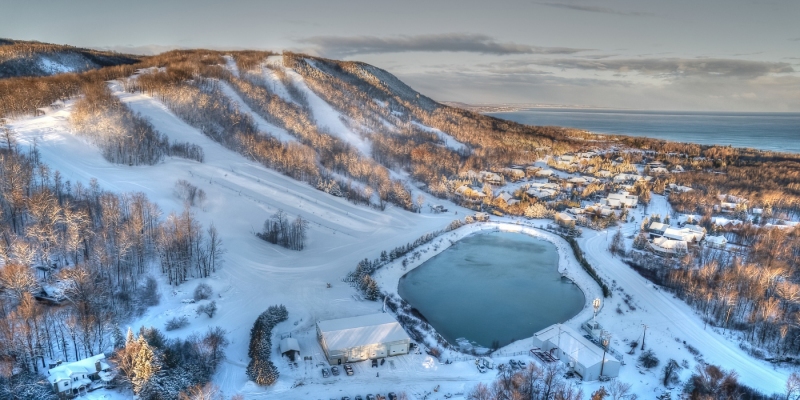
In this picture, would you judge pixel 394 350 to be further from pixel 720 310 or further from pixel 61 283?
pixel 720 310

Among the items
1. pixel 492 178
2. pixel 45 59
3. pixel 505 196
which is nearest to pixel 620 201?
pixel 505 196

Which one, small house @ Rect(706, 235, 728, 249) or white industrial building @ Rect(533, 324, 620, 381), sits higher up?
small house @ Rect(706, 235, 728, 249)

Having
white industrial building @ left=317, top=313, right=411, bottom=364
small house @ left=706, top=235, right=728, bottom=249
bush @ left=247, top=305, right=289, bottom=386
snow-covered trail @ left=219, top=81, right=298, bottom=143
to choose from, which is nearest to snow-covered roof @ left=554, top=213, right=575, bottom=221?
small house @ left=706, top=235, right=728, bottom=249

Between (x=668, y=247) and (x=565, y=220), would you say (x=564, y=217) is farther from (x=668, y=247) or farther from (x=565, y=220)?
(x=668, y=247)

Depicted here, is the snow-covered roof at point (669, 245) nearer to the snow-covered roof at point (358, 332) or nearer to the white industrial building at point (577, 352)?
the white industrial building at point (577, 352)

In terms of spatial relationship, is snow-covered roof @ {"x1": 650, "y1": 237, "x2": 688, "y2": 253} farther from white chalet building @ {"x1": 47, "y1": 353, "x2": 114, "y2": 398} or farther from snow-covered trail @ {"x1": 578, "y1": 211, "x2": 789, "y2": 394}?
white chalet building @ {"x1": 47, "y1": 353, "x2": 114, "y2": 398}

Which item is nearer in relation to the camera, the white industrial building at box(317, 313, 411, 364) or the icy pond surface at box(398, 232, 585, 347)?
the white industrial building at box(317, 313, 411, 364)

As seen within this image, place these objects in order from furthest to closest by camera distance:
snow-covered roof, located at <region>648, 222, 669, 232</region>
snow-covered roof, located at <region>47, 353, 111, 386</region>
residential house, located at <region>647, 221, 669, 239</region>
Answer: snow-covered roof, located at <region>648, 222, 669, 232</region>, residential house, located at <region>647, 221, 669, 239</region>, snow-covered roof, located at <region>47, 353, 111, 386</region>
